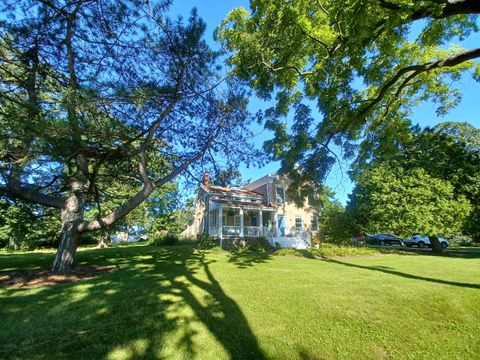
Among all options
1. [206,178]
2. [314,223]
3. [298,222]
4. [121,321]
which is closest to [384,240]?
[314,223]

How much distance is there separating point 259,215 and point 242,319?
17.9 metres

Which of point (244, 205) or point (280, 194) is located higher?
point (280, 194)

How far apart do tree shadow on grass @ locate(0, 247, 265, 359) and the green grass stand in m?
0.02

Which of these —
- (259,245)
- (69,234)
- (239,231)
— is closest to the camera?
(69,234)

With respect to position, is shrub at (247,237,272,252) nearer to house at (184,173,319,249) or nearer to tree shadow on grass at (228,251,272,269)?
house at (184,173,319,249)

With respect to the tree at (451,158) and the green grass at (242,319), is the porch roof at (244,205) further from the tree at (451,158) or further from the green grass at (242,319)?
the green grass at (242,319)

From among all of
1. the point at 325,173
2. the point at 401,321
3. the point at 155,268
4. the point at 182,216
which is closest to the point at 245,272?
the point at 155,268

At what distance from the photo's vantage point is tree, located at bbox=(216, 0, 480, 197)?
4.70 m

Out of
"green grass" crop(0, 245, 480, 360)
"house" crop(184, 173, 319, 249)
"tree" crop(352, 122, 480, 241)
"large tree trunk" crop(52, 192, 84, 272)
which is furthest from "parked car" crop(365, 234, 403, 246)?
"large tree trunk" crop(52, 192, 84, 272)

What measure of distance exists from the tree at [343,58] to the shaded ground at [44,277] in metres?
7.20

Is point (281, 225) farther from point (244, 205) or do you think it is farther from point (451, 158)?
point (451, 158)

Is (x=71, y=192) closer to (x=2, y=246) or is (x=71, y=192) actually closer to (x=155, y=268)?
(x=155, y=268)

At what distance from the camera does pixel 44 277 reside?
718cm

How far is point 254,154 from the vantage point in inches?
416
